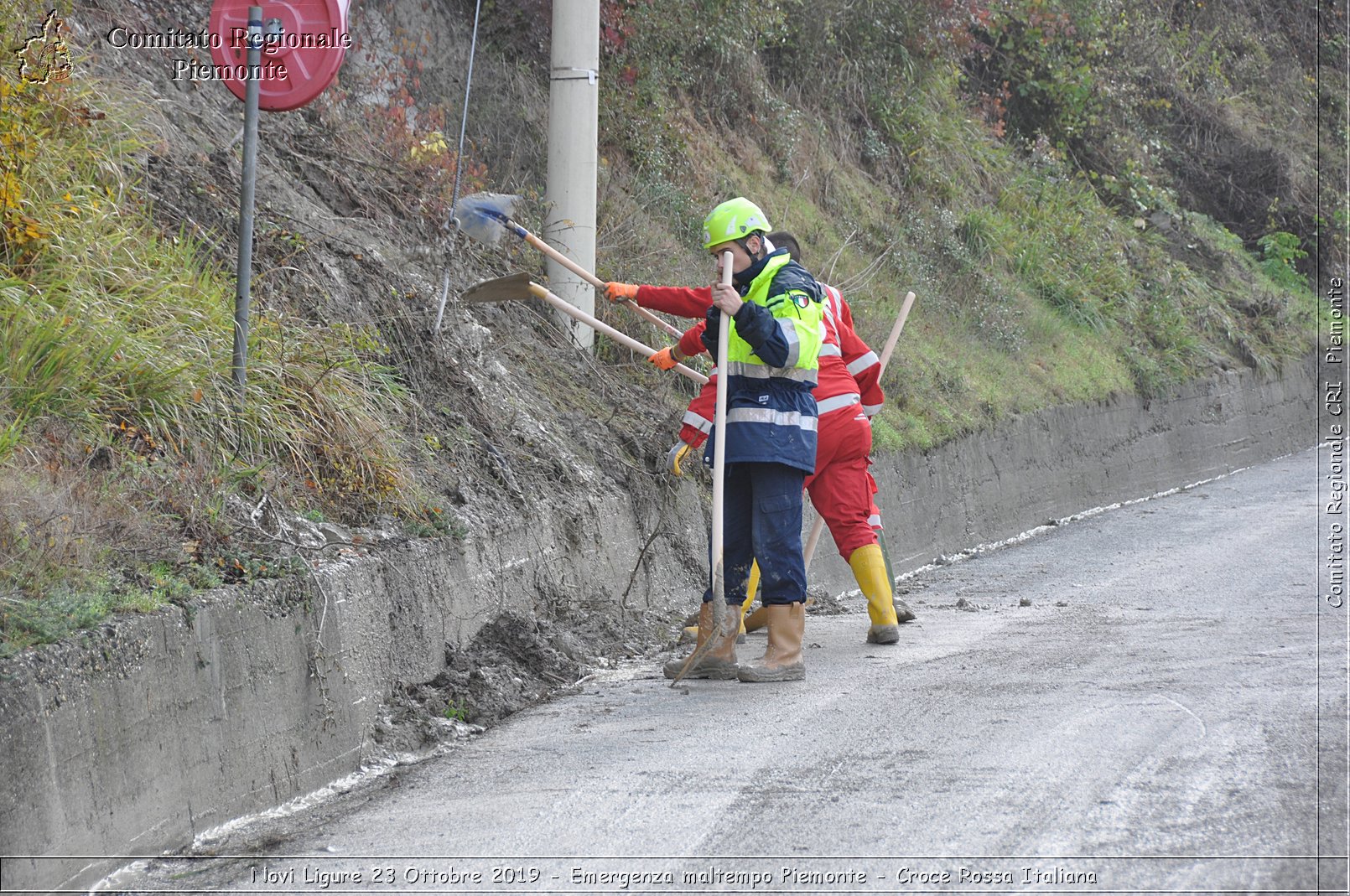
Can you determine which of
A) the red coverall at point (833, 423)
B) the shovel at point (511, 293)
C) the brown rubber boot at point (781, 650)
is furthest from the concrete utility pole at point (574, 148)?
the brown rubber boot at point (781, 650)

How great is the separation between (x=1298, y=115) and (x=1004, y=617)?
19460 mm

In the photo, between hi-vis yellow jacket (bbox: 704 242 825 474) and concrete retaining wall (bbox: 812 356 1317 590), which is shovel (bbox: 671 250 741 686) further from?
concrete retaining wall (bbox: 812 356 1317 590)

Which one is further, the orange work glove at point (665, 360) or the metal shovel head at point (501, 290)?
the orange work glove at point (665, 360)

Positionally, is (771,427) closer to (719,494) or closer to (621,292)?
(719,494)

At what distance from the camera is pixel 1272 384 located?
1819cm

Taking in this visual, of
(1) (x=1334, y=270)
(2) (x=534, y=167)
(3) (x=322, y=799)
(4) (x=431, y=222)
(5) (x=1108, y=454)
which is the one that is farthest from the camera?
(1) (x=1334, y=270)

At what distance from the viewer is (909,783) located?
473 centimetres

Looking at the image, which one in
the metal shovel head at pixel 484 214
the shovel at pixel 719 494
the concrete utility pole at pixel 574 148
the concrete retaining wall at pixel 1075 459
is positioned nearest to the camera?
the shovel at pixel 719 494

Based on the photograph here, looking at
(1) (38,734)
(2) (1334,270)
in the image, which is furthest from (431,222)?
(2) (1334,270)

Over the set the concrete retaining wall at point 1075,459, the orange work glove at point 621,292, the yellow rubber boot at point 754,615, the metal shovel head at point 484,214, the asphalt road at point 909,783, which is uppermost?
the metal shovel head at point 484,214

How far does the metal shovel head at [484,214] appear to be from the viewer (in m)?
8.24

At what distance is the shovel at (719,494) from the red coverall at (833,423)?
79cm

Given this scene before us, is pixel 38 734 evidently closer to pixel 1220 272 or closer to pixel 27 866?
pixel 27 866

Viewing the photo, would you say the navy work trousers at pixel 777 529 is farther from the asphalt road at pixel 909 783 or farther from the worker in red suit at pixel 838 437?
the worker in red suit at pixel 838 437
